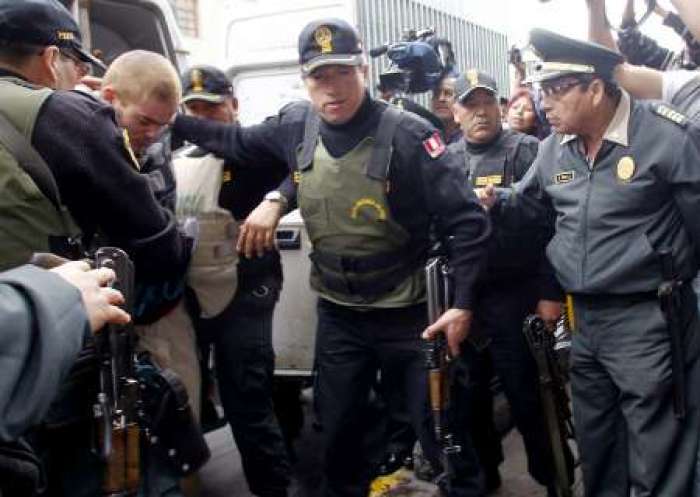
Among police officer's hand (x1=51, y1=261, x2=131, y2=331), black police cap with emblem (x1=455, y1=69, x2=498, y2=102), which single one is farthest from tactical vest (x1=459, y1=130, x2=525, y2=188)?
police officer's hand (x1=51, y1=261, x2=131, y2=331)

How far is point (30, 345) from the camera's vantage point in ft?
3.70

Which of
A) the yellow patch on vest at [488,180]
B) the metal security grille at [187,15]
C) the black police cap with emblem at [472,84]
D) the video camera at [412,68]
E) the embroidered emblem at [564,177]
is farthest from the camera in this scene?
the metal security grille at [187,15]

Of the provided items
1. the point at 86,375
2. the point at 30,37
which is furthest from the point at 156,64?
the point at 86,375

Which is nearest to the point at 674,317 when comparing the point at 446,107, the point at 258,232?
the point at 258,232

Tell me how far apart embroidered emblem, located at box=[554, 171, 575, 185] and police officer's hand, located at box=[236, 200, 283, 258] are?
1024 mm

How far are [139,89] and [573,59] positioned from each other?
4.73ft

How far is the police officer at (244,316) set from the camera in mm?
2990

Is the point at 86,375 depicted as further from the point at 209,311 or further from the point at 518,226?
the point at 518,226

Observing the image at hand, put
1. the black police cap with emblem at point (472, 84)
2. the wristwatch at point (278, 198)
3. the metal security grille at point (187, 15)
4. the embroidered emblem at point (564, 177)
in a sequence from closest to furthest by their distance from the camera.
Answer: the embroidered emblem at point (564, 177), the wristwatch at point (278, 198), the black police cap with emblem at point (472, 84), the metal security grille at point (187, 15)

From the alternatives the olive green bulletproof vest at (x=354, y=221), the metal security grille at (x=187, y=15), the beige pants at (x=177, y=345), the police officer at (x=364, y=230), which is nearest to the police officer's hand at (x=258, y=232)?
the police officer at (x=364, y=230)

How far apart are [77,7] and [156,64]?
114 centimetres

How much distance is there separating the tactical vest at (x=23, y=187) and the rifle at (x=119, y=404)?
0.61ft

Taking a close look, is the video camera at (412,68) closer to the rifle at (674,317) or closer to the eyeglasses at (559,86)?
the eyeglasses at (559,86)

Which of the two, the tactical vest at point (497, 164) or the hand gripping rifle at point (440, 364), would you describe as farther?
the tactical vest at point (497, 164)
